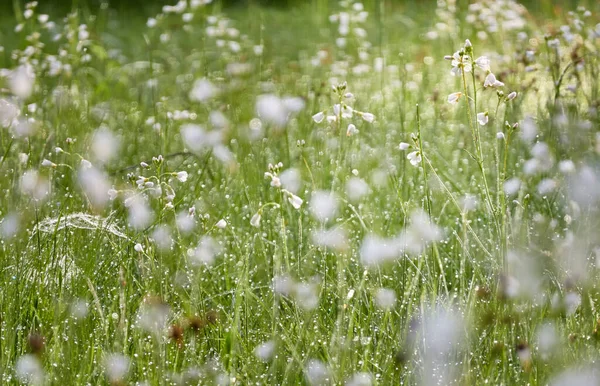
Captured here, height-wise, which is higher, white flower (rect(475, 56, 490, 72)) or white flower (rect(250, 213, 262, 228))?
white flower (rect(475, 56, 490, 72))

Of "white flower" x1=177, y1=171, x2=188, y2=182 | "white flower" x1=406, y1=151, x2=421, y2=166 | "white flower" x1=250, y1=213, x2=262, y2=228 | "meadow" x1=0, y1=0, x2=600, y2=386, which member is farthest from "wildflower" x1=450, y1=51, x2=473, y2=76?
"white flower" x1=177, y1=171, x2=188, y2=182

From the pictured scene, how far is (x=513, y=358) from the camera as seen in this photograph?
5.56 feet

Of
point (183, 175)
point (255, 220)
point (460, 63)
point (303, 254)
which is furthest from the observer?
point (303, 254)

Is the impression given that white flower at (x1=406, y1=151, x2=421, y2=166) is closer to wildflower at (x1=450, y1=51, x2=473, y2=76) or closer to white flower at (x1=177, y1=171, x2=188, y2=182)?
wildflower at (x1=450, y1=51, x2=473, y2=76)

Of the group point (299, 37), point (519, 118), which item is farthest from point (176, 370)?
point (299, 37)

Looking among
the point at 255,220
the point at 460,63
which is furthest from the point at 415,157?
the point at 255,220

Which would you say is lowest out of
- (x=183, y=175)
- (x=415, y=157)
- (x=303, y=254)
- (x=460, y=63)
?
(x=303, y=254)

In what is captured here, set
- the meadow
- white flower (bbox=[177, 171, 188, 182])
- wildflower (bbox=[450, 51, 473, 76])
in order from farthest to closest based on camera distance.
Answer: white flower (bbox=[177, 171, 188, 182]) < wildflower (bbox=[450, 51, 473, 76]) < the meadow

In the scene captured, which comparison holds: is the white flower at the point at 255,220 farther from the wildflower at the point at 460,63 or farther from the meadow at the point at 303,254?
the wildflower at the point at 460,63

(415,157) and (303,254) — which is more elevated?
(415,157)

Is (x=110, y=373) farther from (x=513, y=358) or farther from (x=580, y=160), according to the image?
(x=580, y=160)

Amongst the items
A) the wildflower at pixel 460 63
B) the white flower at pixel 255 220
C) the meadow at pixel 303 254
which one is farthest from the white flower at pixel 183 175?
the wildflower at pixel 460 63

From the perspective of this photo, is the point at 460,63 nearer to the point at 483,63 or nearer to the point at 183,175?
the point at 483,63

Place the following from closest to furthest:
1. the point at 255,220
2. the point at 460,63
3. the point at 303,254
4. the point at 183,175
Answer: the point at 255,220 < the point at 460,63 < the point at 183,175 < the point at 303,254
